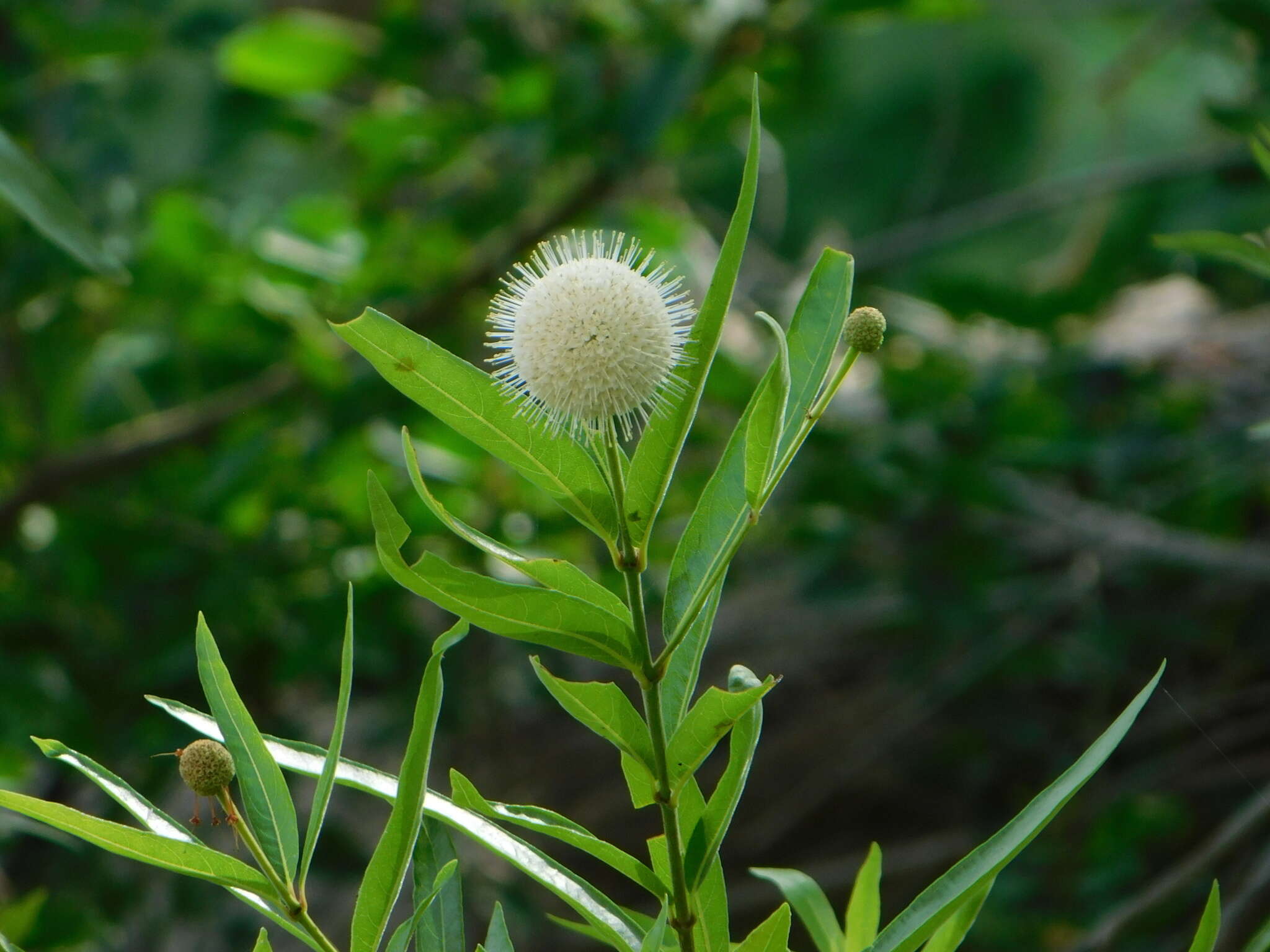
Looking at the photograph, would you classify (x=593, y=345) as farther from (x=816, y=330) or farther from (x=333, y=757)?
(x=333, y=757)

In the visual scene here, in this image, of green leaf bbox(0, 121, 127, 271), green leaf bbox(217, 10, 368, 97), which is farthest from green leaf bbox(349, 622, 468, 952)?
green leaf bbox(217, 10, 368, 97)

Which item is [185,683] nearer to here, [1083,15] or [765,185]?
[765,185]

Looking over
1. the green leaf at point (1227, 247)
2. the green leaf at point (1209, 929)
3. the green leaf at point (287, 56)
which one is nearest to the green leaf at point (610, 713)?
the green leaf at point (1209, 929)

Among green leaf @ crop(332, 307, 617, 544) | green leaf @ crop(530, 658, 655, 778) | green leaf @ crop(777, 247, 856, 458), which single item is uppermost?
green leaf @ crop(777, 247, 856, 458)

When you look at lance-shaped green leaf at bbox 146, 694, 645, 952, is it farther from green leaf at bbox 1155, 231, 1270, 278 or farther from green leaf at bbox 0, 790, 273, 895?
green leaf at bbox 1155, 231, 1270, 278

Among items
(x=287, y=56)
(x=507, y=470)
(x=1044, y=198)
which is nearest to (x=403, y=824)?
(x=507, y=470)
